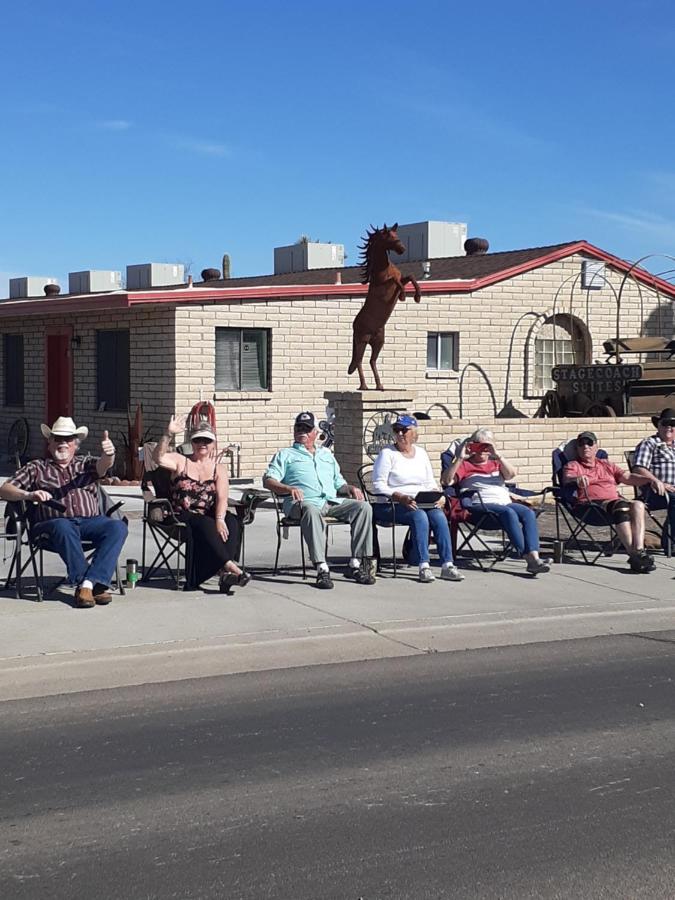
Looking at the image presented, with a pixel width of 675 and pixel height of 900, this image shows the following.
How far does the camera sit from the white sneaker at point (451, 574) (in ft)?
35.7

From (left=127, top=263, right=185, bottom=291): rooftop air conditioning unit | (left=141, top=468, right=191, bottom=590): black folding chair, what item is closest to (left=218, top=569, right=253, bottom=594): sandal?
(left=141, top=468, right=191, bottom=590): black folding chair

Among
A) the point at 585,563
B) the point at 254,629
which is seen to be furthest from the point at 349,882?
the point at 585,563

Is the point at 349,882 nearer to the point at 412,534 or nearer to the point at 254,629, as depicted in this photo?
the point at 254,629

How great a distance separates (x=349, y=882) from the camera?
15.1 feet

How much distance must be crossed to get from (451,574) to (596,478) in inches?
81.0

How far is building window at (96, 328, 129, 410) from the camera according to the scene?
2080 cm

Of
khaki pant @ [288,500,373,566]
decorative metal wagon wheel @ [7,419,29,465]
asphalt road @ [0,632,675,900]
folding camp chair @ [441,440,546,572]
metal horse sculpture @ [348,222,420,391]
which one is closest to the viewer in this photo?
asphalt road @ [0,632,675,900]

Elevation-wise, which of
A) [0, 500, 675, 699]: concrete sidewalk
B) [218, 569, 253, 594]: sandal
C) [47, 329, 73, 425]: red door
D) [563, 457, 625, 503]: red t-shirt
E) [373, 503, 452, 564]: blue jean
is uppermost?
[47, 329, 73, 425]: red door

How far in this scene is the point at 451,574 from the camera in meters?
10.9

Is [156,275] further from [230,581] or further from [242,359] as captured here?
[230,581]

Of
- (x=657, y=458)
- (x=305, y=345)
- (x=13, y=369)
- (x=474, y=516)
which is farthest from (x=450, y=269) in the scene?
(x=474, y=516)

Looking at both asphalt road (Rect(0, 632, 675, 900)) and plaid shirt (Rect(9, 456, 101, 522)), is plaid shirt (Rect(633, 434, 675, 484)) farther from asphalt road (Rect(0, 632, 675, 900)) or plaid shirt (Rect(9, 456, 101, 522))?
plaid shirt (Rect(9, 456, 101, 522))

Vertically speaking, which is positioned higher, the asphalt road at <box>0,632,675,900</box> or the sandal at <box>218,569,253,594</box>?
the sandal at <box>218,569,253,594</box>

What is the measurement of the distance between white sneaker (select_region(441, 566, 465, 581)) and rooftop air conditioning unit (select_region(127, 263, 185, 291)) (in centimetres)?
2554
